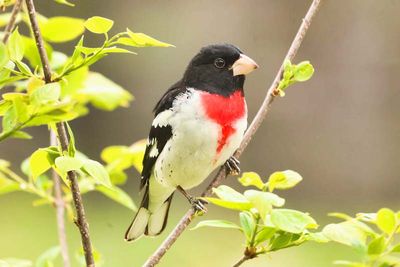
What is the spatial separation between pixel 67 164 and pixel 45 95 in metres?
0.11

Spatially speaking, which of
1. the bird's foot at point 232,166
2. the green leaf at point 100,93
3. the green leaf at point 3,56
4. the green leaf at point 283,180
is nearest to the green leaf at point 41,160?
the green leaf at point 3,56

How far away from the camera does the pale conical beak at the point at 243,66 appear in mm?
2457

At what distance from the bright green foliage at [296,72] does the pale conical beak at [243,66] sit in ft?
2.57

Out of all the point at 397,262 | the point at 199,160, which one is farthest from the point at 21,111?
the point at 199,160

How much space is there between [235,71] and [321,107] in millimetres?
5439

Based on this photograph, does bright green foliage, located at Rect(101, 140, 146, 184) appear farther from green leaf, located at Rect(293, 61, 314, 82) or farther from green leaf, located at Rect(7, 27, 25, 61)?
green leaf, located at Rect(7, 27, 25, 61)

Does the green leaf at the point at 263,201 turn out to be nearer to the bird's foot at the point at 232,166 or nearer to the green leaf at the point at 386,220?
the green leaf at the point at 386,220

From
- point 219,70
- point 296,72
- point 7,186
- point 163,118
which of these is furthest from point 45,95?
point 219,70

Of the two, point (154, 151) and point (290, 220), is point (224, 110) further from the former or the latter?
point (290, 220)

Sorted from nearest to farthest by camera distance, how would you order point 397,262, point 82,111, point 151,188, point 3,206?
point 397,262
point 82,111
point 151,188
point 3,206

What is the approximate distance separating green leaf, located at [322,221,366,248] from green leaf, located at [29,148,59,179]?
1.47ft

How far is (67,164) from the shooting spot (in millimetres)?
1235

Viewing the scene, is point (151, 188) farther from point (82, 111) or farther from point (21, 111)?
point (21, 111)

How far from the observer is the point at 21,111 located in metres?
1.20
